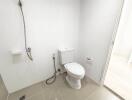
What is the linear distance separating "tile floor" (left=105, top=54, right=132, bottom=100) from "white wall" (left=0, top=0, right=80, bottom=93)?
1274 millimetres

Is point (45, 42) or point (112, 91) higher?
point (45, 42)

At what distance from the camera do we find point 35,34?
1697 mm

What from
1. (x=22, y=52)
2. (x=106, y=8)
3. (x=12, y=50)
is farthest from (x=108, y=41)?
(x=12, y=50)

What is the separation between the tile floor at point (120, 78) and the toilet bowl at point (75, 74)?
674 millimetres

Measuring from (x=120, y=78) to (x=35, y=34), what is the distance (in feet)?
7.23

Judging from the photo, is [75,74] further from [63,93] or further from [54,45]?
[54,45]

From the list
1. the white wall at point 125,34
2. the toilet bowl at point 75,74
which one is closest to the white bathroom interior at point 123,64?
the white wall at point 125,34

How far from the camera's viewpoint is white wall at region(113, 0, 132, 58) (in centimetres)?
291

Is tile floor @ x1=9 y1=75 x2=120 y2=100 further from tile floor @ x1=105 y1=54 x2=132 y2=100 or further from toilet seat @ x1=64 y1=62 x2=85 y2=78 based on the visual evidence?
toilet seat @ x1=64 y1=62 x2=85 y2=78

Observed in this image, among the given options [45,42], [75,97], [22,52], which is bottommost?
[75,97]

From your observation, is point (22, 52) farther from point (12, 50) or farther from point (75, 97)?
point (75, 97)

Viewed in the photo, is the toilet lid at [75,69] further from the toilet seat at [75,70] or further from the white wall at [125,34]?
the white wall at [125,34]

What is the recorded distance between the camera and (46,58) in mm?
1992

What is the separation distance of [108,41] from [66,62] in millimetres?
1019
